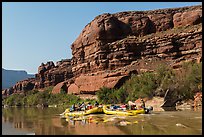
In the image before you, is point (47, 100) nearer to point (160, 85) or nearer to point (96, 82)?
point (96, 82)

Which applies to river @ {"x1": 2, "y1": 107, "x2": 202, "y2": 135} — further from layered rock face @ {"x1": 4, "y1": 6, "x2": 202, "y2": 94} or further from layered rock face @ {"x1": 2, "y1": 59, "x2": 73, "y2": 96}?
layered rock face @ {"x1": 2, "y1": 59, "x2": 73, "y2": 96}

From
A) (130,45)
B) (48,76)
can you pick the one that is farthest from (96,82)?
(48,76)

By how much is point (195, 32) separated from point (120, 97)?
78.3ft

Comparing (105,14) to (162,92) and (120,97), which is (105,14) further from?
(162,92)

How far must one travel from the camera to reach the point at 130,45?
71.2m

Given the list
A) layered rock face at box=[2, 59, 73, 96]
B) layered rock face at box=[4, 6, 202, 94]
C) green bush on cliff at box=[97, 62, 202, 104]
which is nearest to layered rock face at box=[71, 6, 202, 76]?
layered rock face at box=[4, 6, 202, 94]

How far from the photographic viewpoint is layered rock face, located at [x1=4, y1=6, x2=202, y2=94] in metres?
62.9

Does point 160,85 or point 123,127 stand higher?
point 160,85

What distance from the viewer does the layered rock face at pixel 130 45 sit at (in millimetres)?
62875

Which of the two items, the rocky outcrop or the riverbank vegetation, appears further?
the rocky outcrop

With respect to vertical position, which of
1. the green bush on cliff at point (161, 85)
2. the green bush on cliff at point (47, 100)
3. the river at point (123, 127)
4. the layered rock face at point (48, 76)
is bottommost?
the river at point (123, 127)

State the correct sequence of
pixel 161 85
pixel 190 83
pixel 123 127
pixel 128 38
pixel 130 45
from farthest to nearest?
pixel 128 38 < pixel 130 45 < pixel 161 85 < pixel 190 83 < pixel 123 127

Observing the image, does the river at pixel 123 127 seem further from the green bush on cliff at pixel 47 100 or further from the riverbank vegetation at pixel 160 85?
the green bush on cliff at pixel 47 100

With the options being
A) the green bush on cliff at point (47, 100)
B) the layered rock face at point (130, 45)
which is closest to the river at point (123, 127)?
the layered rock face at point (130, 45)
